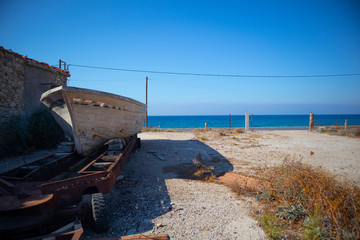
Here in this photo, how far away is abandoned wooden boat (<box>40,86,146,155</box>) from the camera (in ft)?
13.7

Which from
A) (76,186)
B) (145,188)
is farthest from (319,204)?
(76,186)

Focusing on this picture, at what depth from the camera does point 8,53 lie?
7117 mm

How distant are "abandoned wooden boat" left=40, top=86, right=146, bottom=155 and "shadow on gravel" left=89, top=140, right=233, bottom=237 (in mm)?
1197

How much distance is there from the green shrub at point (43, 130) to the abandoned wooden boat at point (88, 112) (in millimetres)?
3913

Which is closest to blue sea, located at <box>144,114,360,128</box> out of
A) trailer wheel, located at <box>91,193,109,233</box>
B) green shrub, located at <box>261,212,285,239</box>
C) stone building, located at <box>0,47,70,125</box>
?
stone building, located at <box>0,47,70,125</box>

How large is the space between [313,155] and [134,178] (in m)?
6.92

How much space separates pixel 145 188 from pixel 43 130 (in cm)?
684

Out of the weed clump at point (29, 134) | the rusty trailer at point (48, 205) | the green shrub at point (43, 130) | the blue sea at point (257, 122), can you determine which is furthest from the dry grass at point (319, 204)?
the blue sea at point (257, 122)

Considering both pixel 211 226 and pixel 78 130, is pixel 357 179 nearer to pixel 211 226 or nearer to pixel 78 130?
pixel 211 226

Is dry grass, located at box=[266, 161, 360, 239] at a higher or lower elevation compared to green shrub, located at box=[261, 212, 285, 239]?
higher

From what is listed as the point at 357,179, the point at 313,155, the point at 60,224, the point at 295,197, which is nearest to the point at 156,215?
the point at 60,224

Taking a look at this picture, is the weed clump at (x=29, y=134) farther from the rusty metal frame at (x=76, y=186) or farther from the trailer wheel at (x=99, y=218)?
the trailer wheel at (x=99, y=218)

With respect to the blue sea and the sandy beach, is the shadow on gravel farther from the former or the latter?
the blue sea

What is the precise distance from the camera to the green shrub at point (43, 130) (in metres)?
7.98
